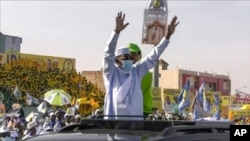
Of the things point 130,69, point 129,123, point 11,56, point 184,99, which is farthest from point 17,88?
point 129,123

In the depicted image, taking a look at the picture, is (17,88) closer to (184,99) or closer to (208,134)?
(184,99)

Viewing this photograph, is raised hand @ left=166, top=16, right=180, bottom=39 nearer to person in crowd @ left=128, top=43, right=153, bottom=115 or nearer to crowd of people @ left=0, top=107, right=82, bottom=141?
person in crowd @ left=128, top=43, right=153, bottom=115

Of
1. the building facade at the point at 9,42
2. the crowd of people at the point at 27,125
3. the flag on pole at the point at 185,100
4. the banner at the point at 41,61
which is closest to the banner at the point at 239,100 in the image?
the flag on pole at the point at 185,100

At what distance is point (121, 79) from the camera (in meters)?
6.33

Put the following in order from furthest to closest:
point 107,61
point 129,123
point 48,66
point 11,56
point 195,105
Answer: point 48,66 < point 11,56 < point 195,105 < point 107,61 < point 129,123

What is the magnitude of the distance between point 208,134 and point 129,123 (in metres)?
0.62

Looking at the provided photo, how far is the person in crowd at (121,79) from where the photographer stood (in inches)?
245

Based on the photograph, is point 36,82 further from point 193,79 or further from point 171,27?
point 193,79

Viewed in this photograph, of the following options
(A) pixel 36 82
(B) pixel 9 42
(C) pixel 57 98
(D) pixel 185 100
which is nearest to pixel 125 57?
(C) pixel 57 98

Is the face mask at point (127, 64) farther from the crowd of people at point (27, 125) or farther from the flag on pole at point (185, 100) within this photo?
the flag on pole at point (185, 100)

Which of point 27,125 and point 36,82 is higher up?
point 36,82

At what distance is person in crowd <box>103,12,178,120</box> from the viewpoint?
623 centimetres

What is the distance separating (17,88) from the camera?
2695 cm

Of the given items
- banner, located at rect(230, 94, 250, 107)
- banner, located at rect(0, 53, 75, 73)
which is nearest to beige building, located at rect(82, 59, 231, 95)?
banner, located at rect(230, 94, 250, 107)
